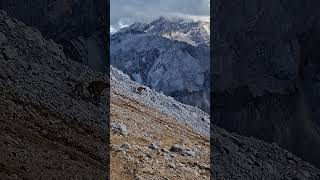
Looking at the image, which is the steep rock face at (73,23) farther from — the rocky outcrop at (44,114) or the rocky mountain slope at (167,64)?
the rocky mountain slope at (167,64)

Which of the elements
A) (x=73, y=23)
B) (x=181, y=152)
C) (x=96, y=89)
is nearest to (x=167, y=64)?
(x=73, y=23)

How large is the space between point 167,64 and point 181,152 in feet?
96.5

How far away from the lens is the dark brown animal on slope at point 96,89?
8969mm

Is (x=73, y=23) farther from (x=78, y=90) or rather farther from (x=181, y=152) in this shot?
(x=181, y=152)

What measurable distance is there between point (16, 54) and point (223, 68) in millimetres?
4427

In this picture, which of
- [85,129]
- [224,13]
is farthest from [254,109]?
[85,129]

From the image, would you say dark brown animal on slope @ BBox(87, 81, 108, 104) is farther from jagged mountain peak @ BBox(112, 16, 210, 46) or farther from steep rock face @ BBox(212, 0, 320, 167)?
jagged mountain peak @ BBox(112, 16, 210, 46)

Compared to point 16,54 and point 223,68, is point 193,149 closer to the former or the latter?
point 223,68

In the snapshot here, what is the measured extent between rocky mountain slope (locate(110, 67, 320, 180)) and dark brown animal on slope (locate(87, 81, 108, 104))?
0.44 metres

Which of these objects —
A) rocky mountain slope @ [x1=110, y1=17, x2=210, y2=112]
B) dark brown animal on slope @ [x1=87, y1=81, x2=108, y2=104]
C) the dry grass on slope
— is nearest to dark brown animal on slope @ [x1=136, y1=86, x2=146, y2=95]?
the dry grass on slope

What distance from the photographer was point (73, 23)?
9.55 m

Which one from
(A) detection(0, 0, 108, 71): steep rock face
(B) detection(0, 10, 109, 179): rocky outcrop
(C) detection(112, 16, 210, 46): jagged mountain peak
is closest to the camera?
(B) detection(0, 10, 109, 179): rocky outcrop

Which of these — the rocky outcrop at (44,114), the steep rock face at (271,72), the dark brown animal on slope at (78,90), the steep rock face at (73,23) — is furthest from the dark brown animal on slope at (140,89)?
the dark brown animal on slope at (78,90)

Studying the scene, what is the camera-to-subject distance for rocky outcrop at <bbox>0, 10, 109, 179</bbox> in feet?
22.8
